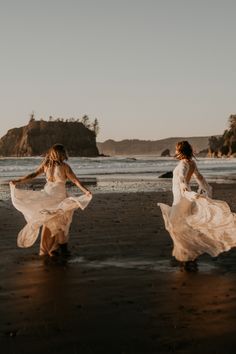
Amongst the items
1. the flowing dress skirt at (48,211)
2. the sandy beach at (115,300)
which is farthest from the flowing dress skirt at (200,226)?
the flowing dress skirt at (48,211)

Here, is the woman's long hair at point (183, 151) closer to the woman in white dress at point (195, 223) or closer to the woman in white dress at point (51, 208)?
the woman in white dress at point (195, 223)

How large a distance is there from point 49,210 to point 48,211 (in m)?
0.06

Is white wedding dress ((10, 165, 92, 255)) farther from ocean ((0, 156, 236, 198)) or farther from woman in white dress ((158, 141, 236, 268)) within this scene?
ocean ((0, 156, 236, 198))

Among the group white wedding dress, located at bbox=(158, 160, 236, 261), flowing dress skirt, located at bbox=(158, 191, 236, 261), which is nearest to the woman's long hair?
white wedding dress, located at bbox=(158, 160, 236, 261)

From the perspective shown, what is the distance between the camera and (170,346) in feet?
17.4

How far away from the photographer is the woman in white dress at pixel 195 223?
30.5 feet

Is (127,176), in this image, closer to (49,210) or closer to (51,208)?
(51,208)

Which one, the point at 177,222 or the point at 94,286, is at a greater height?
the point at 177,222

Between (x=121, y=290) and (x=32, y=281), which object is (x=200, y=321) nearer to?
(x=121, y=290)

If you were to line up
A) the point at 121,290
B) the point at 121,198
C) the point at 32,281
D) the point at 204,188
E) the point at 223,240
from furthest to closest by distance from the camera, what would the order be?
the point at 121,198, the point at 204,188, the point at 223,240, the point at 32,281, the point at 121,290

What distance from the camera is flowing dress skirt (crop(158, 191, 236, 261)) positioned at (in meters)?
9.29

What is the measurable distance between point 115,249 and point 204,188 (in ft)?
7.07

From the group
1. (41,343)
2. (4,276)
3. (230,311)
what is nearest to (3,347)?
(41,343)

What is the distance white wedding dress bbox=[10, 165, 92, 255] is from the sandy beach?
35 centimetres
